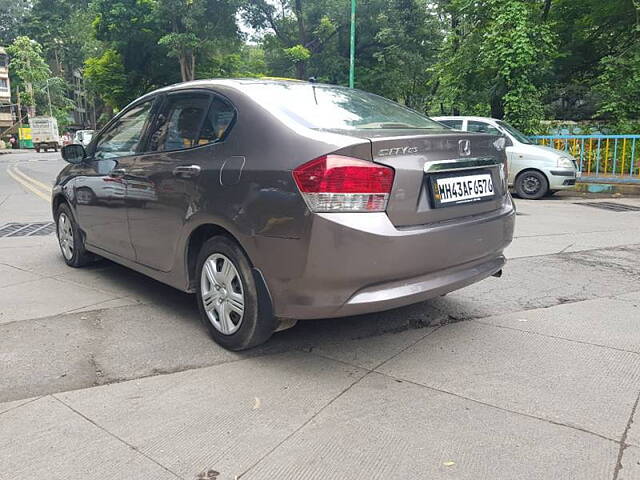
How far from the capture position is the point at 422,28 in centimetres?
2711

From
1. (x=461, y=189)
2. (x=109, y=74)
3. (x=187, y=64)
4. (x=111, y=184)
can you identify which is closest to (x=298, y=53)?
(x=187, y=64)

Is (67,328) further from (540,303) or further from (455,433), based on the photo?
(540,303)

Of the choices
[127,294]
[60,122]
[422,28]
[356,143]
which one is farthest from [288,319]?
[60,122]

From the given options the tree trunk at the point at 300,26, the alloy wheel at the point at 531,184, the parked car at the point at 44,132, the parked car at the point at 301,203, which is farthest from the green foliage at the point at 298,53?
the parked car at the point at 44,132

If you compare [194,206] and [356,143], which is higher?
[356,143]

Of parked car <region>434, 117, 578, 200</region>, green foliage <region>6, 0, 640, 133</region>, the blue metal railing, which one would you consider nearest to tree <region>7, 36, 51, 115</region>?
green foliage <region>6, 0, 640, 133</region>

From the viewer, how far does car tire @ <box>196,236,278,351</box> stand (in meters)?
3.10

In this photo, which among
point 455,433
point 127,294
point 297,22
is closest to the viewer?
point 455,433

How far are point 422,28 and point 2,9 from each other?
2708 inches

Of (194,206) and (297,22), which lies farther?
(297,22)

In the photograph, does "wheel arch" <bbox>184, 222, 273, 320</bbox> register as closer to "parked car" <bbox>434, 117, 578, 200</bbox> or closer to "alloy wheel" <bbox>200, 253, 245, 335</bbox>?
"alloy wheel" <bbox>200, 253, 245, 335</bbox>

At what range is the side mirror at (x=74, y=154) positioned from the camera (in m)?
4.98

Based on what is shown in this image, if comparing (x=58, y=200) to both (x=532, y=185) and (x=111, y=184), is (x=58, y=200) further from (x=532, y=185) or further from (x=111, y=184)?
(x=532, y=185)

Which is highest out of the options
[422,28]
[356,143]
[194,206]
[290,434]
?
[422,28]
